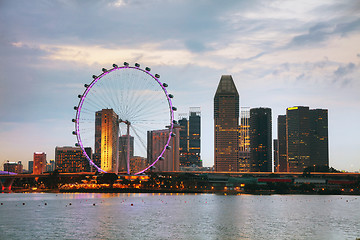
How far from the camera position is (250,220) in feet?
350

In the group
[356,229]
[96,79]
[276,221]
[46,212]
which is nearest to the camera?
[356,229]

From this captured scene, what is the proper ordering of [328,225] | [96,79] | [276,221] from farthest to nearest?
1. [96,79]
2. [276,221]
3. [328,225]

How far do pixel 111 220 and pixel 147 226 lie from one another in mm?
12400

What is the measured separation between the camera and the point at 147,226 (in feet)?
307

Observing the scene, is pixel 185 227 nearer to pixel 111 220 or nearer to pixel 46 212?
pixel 111 220

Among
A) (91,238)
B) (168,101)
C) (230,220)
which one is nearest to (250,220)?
(230,220)

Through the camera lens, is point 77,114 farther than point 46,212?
Yes

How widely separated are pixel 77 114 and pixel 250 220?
73327 mm

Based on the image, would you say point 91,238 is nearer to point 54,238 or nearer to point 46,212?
point 54,238

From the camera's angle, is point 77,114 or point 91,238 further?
point 77,114

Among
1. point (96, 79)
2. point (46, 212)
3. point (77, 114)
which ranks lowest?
point (46, 212)

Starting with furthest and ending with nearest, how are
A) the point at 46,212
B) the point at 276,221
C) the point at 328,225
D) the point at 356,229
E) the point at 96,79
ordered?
1. the point at 96,79
2. the point at 46,212
3. the point at 276,221
4. the point at 328,225
5. the point at 356,229

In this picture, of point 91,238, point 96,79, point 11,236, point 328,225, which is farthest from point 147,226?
point 96,79

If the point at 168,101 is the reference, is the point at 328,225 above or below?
below
